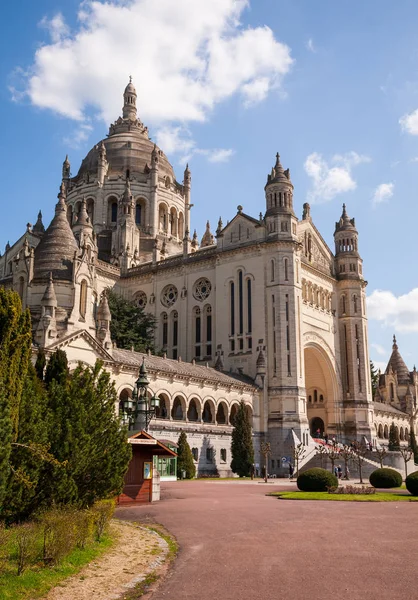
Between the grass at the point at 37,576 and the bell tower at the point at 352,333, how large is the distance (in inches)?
2365

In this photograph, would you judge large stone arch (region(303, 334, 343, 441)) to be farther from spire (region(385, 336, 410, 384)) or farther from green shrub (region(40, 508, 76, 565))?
green shrub (region(40, 508, 76, 565))

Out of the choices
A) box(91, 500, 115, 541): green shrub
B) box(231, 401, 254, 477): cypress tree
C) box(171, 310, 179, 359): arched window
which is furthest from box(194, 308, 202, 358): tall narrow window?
box(91, 500, 115, 541): green shrub

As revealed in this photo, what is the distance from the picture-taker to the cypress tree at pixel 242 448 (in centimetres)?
5281

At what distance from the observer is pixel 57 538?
1368 centimetres

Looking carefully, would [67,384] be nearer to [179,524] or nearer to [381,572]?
[179,524]

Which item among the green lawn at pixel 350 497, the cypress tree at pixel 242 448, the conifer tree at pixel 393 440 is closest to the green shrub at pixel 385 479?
the green lawn at pixel 350 497

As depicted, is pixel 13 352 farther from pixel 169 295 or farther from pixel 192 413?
pixel 169 295

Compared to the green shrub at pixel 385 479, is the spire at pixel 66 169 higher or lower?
higher

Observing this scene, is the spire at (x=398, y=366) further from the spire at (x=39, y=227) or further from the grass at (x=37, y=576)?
the grass at (x=37, y=576)

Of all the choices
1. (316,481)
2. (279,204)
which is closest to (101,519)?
(316,481)

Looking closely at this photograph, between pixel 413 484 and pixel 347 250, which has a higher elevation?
pixel 347 250

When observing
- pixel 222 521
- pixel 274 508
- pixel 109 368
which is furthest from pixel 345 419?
pixel 222 521

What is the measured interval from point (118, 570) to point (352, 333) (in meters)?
63.8

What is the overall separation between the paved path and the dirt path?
0.66 metres
